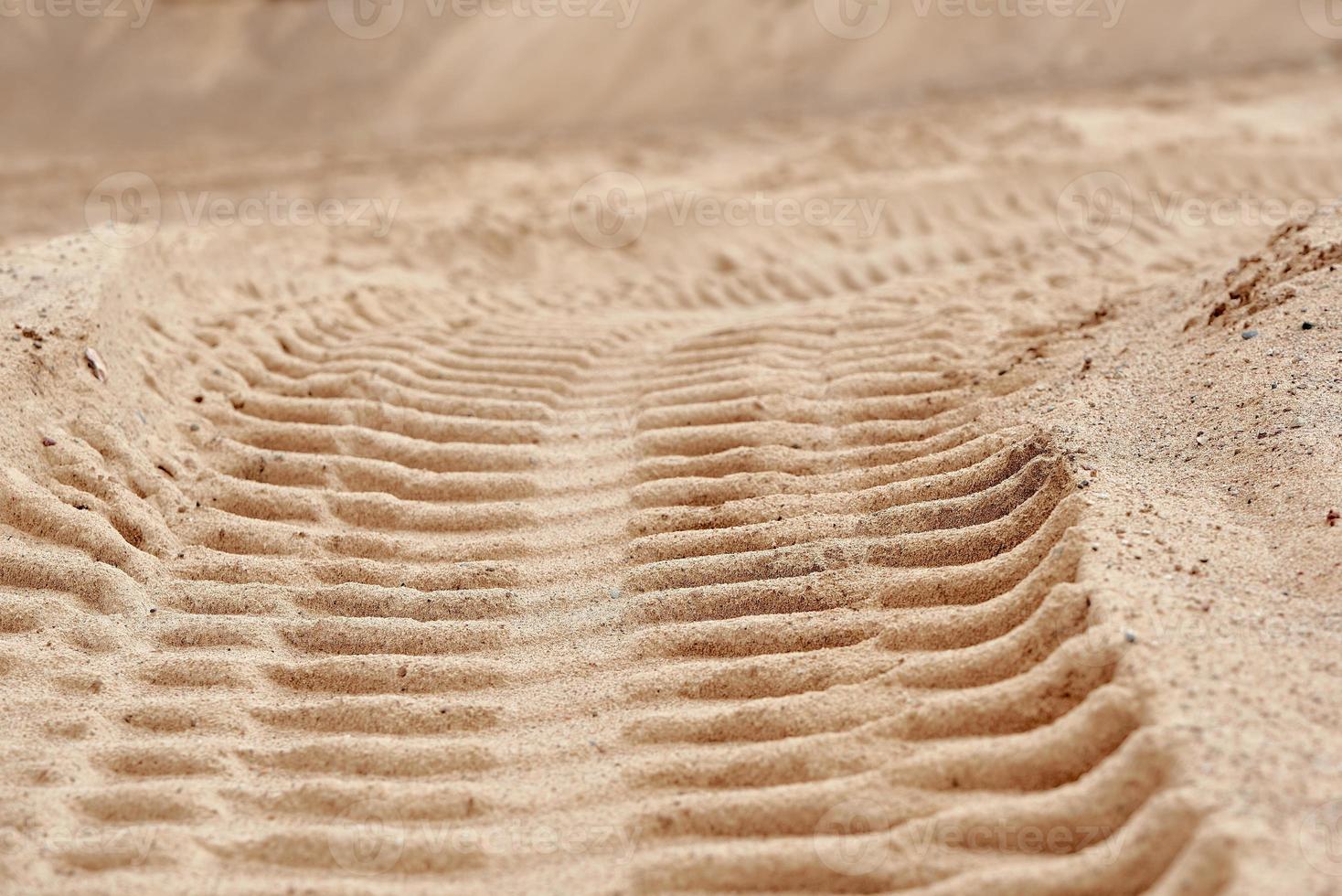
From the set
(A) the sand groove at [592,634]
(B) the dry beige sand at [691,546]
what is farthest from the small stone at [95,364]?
(A) the sand groove at [592,634]

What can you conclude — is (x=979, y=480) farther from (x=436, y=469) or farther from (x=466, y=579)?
(x=436, y=469)

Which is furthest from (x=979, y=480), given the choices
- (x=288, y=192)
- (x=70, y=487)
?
(x=288, y=192)

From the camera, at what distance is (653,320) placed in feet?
15.2

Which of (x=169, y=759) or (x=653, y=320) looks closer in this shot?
(x=169, y=759)

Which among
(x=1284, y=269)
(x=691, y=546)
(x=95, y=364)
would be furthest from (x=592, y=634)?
(x=1284, y=269)

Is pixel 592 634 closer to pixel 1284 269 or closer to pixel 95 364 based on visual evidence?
pixel 95 364

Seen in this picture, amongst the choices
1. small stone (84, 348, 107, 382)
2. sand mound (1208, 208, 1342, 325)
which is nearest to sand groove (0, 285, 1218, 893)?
small stone (84, 348, 107, 382)

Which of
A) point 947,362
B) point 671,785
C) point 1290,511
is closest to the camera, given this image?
point 671,785

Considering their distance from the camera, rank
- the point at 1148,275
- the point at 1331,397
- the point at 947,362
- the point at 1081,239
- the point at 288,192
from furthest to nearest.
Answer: the point at 288,192
the point at 1081,239
the point at 1148,275
the point at 947,362
the point at 1331,397

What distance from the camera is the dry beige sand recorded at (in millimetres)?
2037

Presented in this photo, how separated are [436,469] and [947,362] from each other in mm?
1633

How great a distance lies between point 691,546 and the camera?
2971 millimetres

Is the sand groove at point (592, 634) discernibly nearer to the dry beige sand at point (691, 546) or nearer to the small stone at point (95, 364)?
the dry beige sand at point (691, 546)

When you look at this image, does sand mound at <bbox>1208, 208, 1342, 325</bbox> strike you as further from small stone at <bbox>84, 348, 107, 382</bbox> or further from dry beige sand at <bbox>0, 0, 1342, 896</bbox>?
small stone at <bbox>84, 348, 107, 382</bbox>
